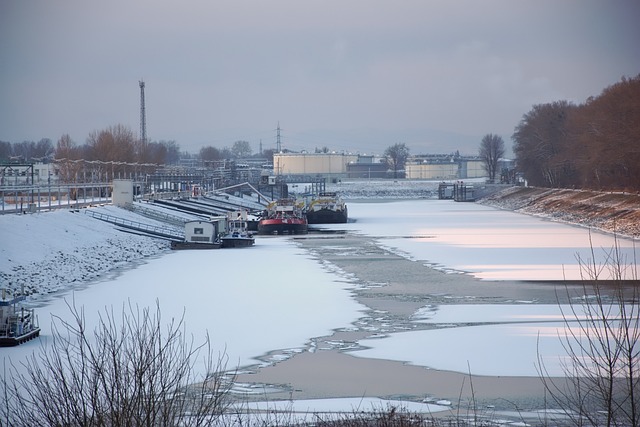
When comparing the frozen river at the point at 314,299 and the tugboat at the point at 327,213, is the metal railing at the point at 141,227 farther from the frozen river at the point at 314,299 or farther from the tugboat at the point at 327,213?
the tugboat at the point at 327,213

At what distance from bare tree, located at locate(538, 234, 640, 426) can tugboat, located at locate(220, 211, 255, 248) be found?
24.0 m

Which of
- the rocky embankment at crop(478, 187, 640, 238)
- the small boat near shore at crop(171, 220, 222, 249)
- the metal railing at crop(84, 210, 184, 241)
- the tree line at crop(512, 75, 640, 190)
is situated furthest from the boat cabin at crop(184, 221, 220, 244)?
the tree line at crop(512, 75, 640, 190)

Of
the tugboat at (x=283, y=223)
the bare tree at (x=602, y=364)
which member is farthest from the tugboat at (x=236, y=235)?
the bare tree at (x=602, y=364)

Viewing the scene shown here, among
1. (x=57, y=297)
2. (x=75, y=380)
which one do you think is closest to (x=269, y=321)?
(x=57, y=297)

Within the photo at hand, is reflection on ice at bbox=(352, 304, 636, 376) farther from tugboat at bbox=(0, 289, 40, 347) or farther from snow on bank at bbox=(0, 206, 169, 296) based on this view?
snow on bank at bbox=(0, 206, 169, 296)

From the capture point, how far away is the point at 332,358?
61.8 feet

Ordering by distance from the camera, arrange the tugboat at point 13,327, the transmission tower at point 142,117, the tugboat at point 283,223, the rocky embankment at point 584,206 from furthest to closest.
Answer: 1. the transmission tower at point 142,117
2. the tugboat at point 283,223
3. the rocky embankment at point 584,206
4. the tugboat at point 13,327

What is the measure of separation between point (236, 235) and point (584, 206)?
37.1 meters

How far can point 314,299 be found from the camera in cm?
2752

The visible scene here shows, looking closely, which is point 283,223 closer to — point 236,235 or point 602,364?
point 236,235

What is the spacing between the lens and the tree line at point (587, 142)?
7994cm

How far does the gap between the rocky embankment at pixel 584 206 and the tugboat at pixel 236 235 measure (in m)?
18.2

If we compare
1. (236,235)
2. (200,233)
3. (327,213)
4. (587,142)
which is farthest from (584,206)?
(200,233)

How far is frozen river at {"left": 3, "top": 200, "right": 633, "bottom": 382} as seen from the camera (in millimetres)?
19469
